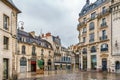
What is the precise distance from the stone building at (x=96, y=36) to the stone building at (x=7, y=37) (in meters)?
24.9

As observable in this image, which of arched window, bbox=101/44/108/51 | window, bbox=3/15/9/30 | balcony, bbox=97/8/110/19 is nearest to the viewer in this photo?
window, bbox=3/15/9/30

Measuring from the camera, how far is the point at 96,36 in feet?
144

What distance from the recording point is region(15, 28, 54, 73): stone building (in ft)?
146

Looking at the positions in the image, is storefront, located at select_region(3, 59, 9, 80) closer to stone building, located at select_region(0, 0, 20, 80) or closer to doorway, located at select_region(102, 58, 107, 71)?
stone building, located at select_region(0, 0, 20, 80)

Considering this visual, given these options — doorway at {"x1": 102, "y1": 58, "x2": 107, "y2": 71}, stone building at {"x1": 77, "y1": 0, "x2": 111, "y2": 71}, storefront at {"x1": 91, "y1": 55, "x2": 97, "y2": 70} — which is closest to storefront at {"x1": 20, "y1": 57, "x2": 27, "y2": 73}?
stone building at {"x1": 77, "y1": 0, "x2": 111, "y2": 71}

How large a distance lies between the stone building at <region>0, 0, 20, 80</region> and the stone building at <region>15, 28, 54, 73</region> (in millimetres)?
23473

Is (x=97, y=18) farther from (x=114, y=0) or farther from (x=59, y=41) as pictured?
(x=59, y=41)

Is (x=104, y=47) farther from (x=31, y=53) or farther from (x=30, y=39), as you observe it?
(x=30, y=39)

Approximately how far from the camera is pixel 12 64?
19562 mm

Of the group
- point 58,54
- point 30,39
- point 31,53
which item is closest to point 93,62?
point 31,53

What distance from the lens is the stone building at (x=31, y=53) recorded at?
1751 inches

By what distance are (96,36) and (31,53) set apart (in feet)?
54.1

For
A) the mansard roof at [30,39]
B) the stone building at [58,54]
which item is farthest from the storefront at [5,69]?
the stone building at [58,54]

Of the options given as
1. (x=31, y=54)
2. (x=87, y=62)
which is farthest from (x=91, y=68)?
(x=31, y=54)
